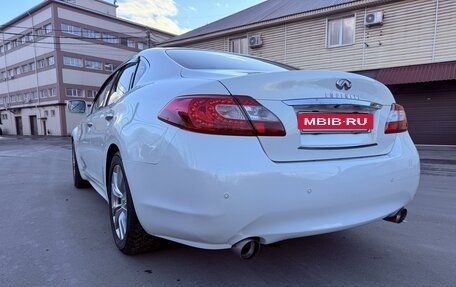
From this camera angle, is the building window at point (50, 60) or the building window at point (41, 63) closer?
the building window at point (50, 60)

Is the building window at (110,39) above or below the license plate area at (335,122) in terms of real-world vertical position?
above

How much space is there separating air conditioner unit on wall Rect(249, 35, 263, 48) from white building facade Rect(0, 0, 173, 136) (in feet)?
59.8

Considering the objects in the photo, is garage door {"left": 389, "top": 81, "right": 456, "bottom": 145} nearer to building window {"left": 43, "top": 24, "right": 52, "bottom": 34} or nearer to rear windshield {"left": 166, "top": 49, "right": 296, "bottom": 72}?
rear windshield {"left": 166, "top": 49, "right": 296, "bottom": 72}

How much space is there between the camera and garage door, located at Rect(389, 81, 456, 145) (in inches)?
476

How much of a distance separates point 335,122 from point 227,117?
0.68 m

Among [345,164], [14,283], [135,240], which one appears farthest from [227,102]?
[14,283]

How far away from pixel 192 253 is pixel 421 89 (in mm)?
12621

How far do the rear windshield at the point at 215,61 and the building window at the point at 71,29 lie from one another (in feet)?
121

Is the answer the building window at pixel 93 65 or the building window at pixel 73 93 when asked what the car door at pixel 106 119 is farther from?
the building window at pixel 93 65

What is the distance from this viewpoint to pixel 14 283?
224cm

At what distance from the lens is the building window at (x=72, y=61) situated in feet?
114

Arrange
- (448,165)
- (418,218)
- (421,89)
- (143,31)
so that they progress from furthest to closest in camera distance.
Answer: (143,31)
(421,89)
(448,165)
(418,218)

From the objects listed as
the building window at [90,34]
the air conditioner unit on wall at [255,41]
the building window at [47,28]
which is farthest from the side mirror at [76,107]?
the building window at [90,34]

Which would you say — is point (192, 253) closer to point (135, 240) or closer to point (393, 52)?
point (135, 240)
